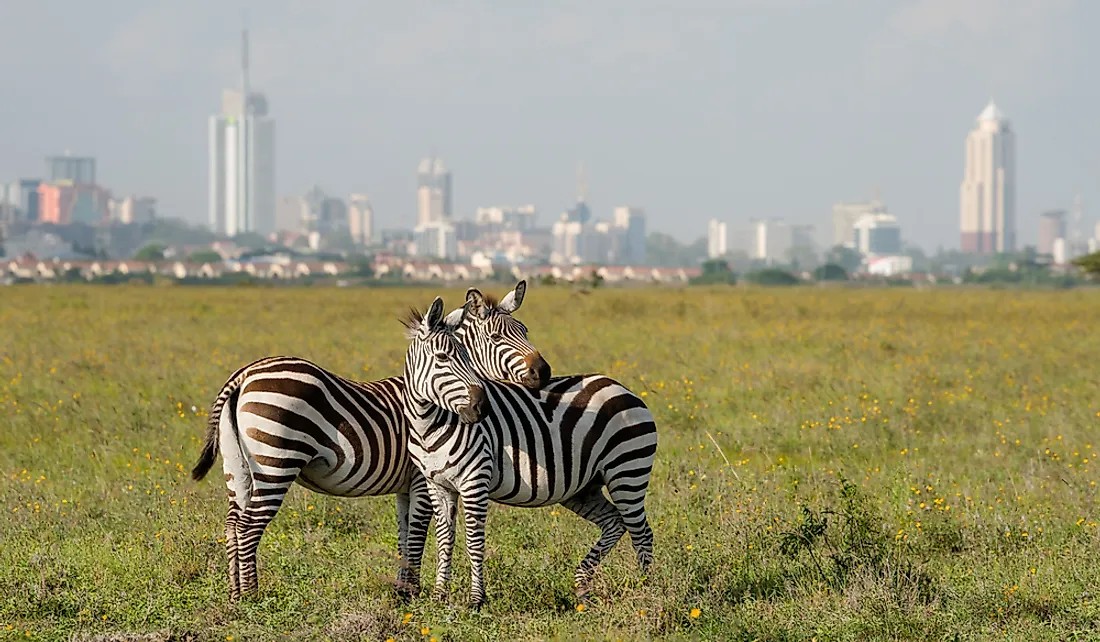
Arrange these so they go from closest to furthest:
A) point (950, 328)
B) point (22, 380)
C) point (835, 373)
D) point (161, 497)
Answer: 1. point (161, 497)
2. point (22, 380)
3. point (835, 373)
4. point (950, 328)

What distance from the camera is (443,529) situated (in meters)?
7.32

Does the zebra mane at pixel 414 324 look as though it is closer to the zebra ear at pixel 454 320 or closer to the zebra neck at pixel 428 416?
the zebra ear at pixel 454 320

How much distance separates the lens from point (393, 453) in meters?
7.60

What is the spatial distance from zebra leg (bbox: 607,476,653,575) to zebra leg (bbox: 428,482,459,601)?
41.1 inches

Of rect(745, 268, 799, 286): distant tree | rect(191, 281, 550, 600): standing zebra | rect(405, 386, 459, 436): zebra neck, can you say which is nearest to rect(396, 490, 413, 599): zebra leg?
rect(191, 281, 550, 600): standing zebra

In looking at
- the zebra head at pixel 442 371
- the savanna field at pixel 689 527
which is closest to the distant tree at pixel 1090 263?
the savanna field at pixel 689 527

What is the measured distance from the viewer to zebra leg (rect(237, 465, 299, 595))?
7312mm

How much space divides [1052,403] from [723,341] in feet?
34.9

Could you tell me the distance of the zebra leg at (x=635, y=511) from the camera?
777 cm

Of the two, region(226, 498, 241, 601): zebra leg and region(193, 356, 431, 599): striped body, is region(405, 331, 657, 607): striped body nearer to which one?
region(193, 356, 431, 599): striped body

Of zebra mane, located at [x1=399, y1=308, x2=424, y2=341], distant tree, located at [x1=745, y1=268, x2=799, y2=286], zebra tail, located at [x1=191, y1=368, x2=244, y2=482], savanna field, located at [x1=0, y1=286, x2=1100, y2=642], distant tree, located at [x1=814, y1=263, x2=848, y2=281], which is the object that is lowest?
savanna field, located at [x1=0, y1=286, x2=1100, y2=642]

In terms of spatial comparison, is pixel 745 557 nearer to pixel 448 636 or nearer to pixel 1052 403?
pixel 448 636

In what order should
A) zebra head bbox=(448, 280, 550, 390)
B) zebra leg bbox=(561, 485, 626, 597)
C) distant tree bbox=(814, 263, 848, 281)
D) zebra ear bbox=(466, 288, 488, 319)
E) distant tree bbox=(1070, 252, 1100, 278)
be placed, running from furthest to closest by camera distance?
distant tree bbox=(814, 263, 848, 281) → distant tree bbox=(1070, 252, 1100, 278) → zebra leg bbox=(561, 485, 626, 597) → zebra ear bbox=(466, 288, 488, 319) → zebra head bbox=(448, 280, 550, 390)

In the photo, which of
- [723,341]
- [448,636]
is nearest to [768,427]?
[448,636]
